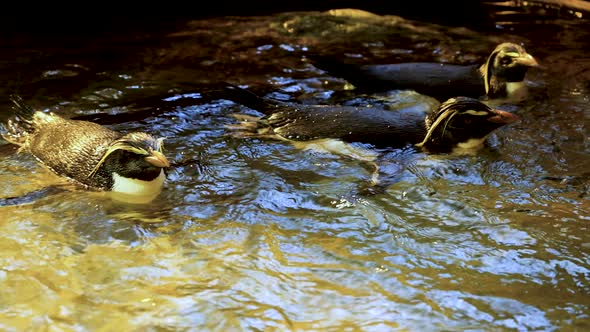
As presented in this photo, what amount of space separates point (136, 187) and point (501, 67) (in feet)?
13.8

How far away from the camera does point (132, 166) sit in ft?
12.4

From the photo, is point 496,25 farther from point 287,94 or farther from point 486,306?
point 486,306

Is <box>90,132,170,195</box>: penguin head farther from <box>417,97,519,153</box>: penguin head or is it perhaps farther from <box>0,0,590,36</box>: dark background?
<box>0,0,590,36</box>: dark background

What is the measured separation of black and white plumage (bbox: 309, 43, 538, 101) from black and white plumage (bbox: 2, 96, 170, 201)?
290 cm

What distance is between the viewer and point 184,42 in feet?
26.4

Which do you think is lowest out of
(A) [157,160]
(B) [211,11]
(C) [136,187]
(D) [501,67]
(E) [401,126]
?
(C) [136,187]

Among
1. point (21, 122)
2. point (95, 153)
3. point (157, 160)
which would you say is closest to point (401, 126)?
point (157, 160)

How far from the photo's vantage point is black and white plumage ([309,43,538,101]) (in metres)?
6.01

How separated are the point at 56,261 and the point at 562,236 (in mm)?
2880

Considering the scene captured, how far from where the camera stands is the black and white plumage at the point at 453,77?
6012mm

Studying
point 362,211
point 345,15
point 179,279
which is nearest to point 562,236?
point 362,211

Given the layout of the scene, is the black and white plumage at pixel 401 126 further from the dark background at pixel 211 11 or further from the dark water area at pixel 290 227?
the dark background at pixel 211 11

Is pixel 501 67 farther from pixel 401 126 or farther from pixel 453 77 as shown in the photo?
pixel 401 126

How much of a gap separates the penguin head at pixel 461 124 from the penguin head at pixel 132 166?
2199 mm
